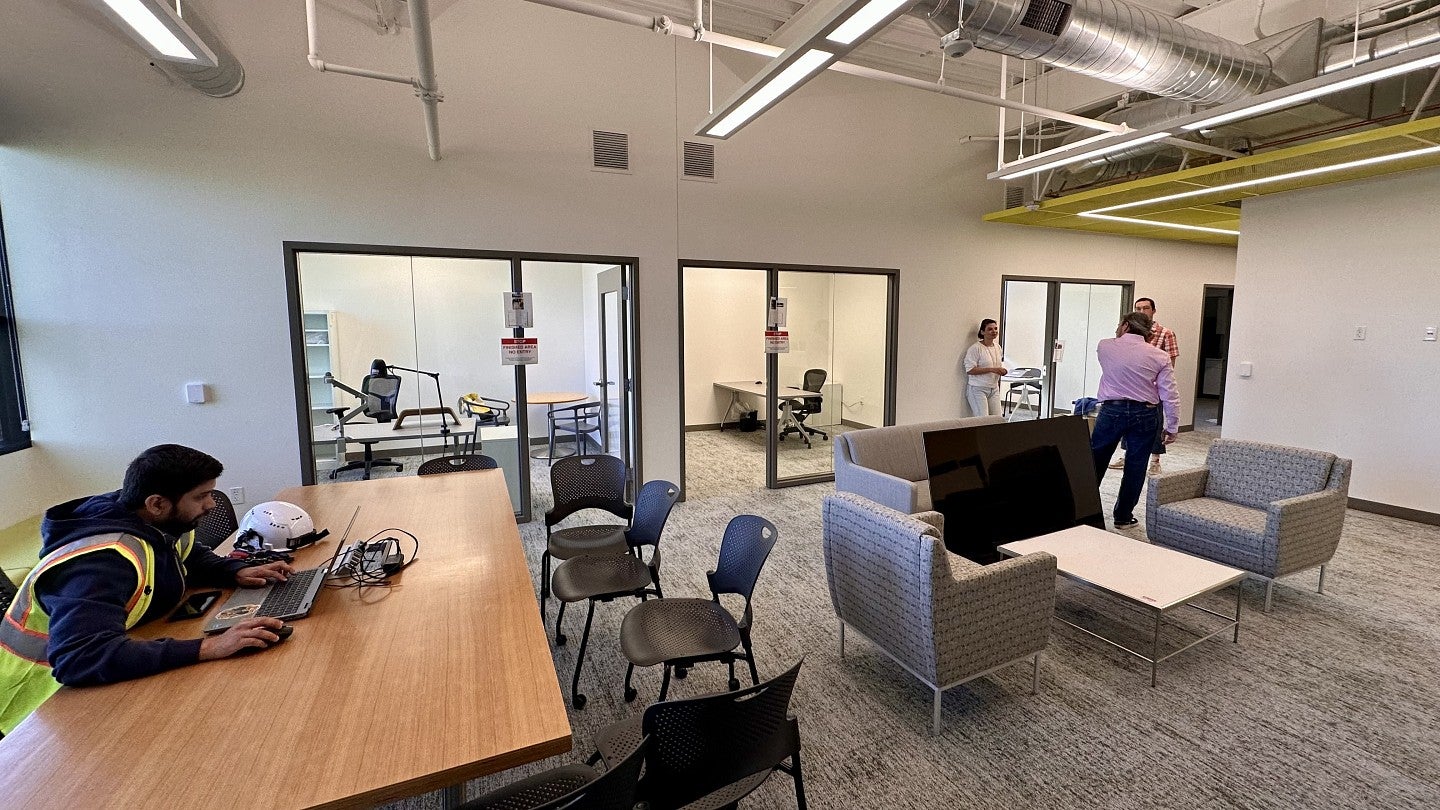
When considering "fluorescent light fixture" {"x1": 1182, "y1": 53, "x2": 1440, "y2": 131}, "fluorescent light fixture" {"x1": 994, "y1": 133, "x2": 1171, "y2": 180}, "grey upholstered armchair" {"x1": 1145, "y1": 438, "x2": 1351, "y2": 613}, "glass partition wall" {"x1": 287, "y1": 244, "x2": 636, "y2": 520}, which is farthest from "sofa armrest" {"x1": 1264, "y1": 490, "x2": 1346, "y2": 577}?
"glass partition wall" {"x1": 287, "y1": 244, "x2": 636, "y2": 520}

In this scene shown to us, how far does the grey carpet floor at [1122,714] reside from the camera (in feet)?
6.63

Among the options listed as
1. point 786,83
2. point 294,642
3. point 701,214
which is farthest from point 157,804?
point 701,214

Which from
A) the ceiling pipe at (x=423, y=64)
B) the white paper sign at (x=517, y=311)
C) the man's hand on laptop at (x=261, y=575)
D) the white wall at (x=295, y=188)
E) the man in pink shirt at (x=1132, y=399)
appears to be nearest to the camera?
Result: the man's hand on laptop at (x=261, y=575)

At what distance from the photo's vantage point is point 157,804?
41.8 inches

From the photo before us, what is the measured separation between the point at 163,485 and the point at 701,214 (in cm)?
411

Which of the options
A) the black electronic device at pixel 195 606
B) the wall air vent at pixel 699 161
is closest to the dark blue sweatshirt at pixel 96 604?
the black electronic device at pixel 195 606

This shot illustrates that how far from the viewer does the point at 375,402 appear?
14.4ft

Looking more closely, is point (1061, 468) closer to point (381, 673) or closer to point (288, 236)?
point (381, 673)

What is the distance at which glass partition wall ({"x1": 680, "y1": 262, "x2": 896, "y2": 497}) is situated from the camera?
564cm

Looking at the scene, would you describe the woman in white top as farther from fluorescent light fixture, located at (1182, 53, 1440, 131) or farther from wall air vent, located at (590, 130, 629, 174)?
wall air vent, located at (590, 130, 629, 174)

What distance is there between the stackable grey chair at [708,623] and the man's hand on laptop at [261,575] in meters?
1.14

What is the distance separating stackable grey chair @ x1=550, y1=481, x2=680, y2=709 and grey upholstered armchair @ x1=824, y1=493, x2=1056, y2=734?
2.85 feet

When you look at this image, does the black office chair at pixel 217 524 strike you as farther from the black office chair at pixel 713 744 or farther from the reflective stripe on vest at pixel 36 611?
the black office chair at pixel 713 744

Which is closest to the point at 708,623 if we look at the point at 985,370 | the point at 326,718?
the point at 326,718
